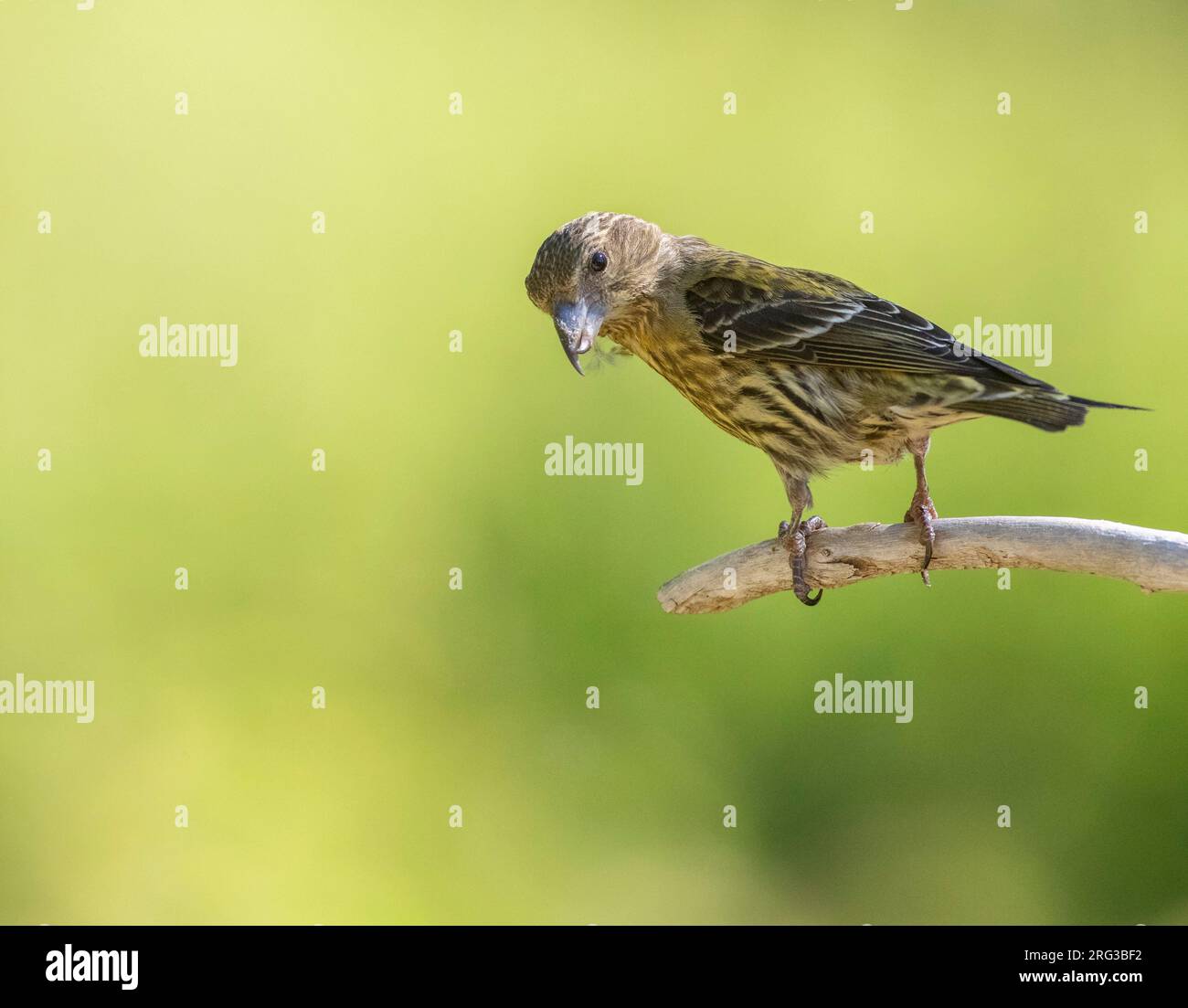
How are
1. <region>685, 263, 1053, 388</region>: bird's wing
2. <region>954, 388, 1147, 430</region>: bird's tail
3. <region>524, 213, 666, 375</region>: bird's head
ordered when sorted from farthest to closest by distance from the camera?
1. <region>524, 213, 666, 375</region>: bird's head
2. <region>685, 263, 1053, 388</region>: bird's wing
3. <region>954, 388, 1147, 430</region>: bird's tail

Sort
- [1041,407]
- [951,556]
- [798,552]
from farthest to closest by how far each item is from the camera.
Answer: [798,552] → [951,556] → [1041,407]

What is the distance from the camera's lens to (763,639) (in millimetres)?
5543

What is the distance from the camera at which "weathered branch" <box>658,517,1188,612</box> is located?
3160 millimetres

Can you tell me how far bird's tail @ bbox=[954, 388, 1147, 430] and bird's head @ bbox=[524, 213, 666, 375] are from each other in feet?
3.60

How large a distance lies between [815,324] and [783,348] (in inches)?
4.5

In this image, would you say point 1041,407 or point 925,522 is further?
A: point 925,522

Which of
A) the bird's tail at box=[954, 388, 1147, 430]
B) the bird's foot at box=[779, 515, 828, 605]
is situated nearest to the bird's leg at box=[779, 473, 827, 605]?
the bird's foot at box=[779, 515, 828, 605]

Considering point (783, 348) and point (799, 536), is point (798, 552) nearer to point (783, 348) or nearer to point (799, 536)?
point (799, 536)

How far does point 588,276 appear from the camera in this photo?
3.63 m

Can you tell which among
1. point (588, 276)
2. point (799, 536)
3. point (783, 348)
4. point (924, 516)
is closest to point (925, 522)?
point (924, 516)

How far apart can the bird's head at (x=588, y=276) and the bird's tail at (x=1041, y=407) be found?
43.2 inches

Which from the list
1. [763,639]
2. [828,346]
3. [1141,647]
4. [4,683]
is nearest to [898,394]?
[828,346]

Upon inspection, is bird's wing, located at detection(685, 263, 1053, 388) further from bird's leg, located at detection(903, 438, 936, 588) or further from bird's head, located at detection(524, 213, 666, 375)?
bird's leg, located at detection(903, 438, 936, 588)

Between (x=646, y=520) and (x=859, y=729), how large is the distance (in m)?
1.28
